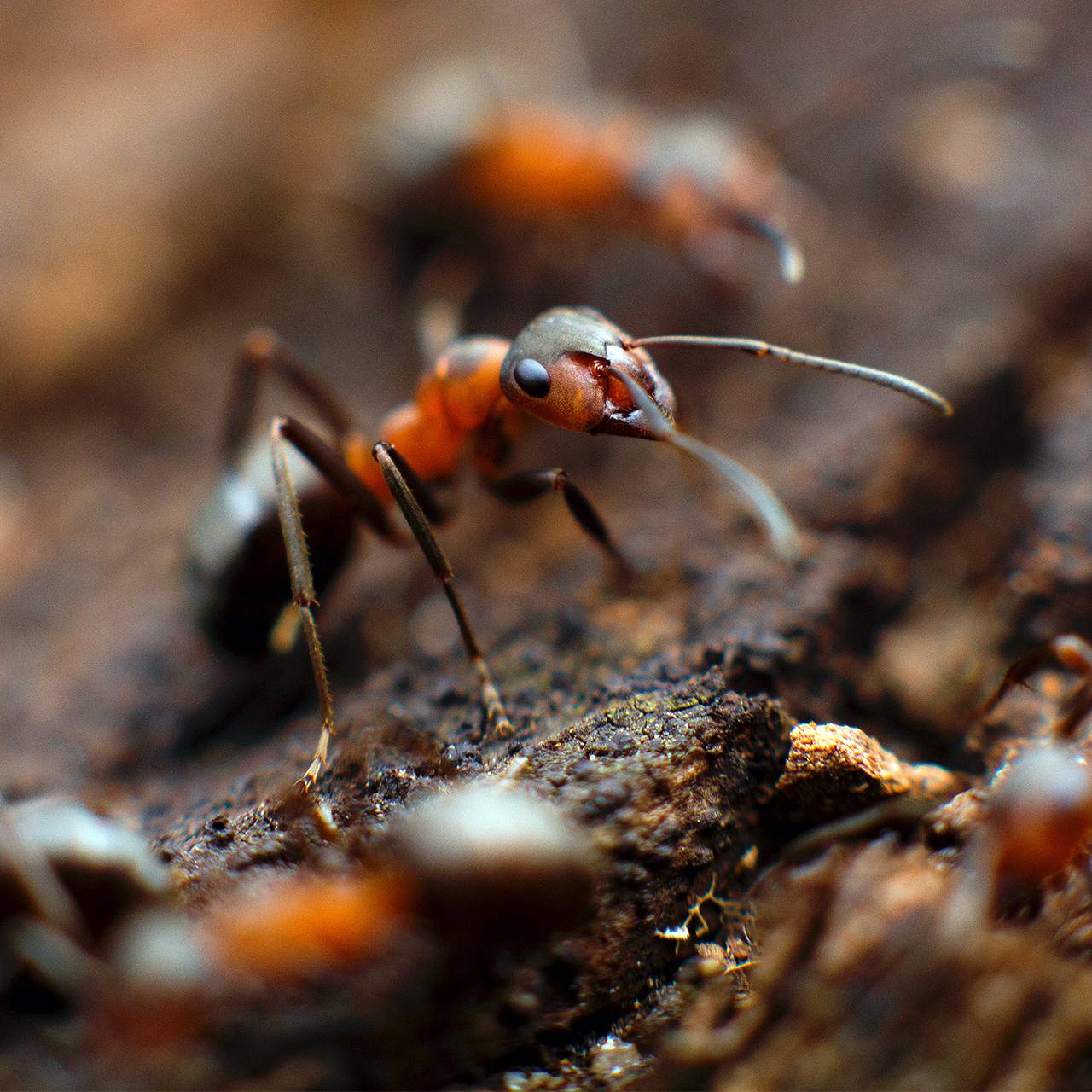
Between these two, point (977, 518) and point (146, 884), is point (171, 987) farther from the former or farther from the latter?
point (977, 518)

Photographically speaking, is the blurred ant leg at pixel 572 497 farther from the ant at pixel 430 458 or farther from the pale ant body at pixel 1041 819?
the pale ant body at pixel 1041 819

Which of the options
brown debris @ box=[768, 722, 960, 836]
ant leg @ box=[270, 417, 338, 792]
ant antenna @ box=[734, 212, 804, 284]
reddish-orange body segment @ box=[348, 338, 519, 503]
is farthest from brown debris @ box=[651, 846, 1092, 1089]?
ant antenna @ box=[734, 212, 804, 284]

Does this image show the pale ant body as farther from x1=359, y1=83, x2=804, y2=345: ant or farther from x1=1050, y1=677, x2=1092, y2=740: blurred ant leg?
x1=359, y1=83, x2=804, y2=345: ant

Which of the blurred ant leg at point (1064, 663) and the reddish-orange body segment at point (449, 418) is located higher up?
the reddish-orange body segment at point (449, 418)

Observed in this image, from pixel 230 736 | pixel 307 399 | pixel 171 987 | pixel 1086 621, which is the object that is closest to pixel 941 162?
pixel 1086 621

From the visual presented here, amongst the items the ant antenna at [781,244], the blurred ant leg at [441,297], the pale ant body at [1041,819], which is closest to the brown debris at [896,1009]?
the pale ant body at [1041,819]

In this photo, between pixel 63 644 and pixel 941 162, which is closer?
pixel 63 644

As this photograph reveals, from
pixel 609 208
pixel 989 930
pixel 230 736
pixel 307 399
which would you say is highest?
pixel 609 208
